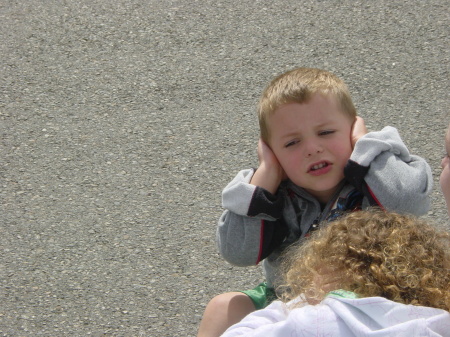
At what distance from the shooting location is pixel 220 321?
237 centimetres

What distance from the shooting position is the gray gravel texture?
309cm

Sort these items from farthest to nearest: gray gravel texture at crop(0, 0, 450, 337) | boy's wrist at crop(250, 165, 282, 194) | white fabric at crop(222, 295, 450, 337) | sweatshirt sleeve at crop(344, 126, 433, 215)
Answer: gray gravel texture at crop(0, 0, 450, 337), boy's wrist at crop(250, 165, 282, 194), sweatshirt sleeve at crop(344, 126, 433, 215), white fabric at crop(222, 295, 450, 337)

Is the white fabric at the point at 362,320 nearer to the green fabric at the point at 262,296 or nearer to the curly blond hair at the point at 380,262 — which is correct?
the curly blond hair at the point at 380,262

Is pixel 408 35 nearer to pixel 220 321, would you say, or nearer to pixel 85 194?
pixel 85 194

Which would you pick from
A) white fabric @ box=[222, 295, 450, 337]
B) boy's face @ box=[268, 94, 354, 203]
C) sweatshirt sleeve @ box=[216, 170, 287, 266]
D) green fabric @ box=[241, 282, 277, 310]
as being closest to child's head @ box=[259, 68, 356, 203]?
boy's face @ box=[268, 94, 354, 203]

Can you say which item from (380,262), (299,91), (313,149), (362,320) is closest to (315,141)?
(313,149)

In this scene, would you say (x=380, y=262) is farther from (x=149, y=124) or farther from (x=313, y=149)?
(x=149, y=124)

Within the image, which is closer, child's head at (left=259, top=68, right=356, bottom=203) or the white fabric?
the white fabric

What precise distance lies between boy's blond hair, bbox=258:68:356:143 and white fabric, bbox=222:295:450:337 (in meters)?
0.87

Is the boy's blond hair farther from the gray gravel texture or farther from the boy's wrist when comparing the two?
the gray gravel texture

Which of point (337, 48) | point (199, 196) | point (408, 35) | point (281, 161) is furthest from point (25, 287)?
point (408, 35)

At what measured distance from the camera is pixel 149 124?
13.0 feet

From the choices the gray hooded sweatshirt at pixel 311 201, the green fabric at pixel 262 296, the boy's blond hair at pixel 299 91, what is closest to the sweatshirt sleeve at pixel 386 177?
the gray hooded sweatshirt at pixel 311 201

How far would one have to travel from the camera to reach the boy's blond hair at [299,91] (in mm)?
2361
